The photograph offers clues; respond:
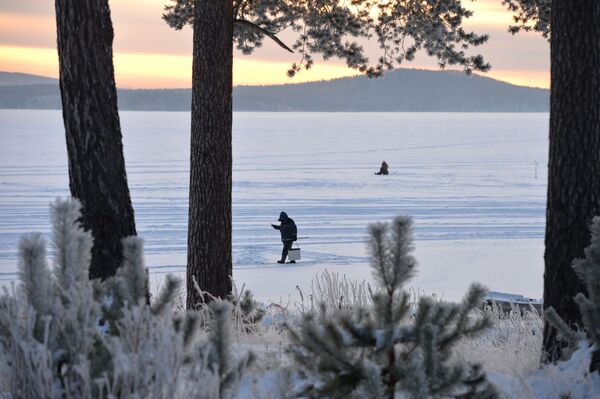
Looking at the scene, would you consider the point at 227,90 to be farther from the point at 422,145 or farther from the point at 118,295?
the point at 422,145

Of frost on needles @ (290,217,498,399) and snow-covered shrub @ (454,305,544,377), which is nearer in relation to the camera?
frost on needles @ (290,217,498,399)

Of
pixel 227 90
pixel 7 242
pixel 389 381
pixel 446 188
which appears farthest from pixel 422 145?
pixel 389 381

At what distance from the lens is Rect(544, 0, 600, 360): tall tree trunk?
543cm

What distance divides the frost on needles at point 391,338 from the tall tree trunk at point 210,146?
5.20 metres

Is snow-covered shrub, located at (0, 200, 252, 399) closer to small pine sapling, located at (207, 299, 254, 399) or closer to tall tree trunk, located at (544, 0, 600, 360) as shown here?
small pine sapling, located at (207, 299, 254, 399)

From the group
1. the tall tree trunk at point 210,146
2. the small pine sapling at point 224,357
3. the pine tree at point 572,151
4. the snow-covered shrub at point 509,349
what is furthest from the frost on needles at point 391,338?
the tall tree trunk at point 210,146

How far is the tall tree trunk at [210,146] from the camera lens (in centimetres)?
846

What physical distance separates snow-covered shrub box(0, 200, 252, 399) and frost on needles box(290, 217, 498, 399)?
0.35 meters

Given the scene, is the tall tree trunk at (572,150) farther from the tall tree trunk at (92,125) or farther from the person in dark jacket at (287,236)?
the person in dark jacket at (287,236)

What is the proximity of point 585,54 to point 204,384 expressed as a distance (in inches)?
149

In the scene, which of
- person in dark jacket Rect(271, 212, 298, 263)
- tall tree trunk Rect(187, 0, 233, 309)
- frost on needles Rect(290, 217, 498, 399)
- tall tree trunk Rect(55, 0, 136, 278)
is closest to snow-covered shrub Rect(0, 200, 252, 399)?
frost on needles Rect(290, 217, 498, 399)

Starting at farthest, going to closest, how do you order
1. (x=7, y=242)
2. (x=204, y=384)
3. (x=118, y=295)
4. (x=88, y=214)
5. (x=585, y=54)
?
1. (x=7, y=242)
2. (x=88, y=214)
3. (x=585, y=54)
4. (x=118, y=295)
5. (x=204, y=384)

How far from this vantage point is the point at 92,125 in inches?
230

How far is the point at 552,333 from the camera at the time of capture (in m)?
5.54
